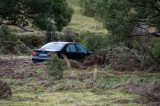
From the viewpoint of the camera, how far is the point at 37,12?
18.0 meters

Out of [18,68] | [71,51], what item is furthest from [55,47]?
[18,68]

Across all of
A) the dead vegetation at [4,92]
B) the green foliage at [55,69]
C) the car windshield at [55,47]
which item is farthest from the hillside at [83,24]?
the dead vegetation at [4,92]

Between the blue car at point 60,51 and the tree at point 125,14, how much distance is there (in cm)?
518

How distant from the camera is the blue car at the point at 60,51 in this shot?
25734 millimetres

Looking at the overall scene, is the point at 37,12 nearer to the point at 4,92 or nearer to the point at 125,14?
the point at 4,92

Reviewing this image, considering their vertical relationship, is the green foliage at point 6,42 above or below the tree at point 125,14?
below

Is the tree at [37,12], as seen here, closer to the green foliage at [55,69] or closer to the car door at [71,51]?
the green foliage at [55,69]

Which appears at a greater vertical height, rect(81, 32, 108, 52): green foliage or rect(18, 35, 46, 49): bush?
rect(81, 32, 108, 52): green foliage

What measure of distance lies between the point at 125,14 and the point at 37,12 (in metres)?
3.95

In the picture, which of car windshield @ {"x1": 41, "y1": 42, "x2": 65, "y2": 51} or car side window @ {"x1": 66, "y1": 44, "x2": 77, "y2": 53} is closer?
car windshield @ {"x1": 41, "y1": 42, "x2": 65, "y2": 51}

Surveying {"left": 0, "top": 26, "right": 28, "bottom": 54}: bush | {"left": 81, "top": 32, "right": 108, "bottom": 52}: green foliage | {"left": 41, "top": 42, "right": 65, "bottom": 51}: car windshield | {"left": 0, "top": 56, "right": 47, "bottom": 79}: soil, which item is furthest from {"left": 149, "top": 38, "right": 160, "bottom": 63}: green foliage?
{"left": 0, "top": 26, "right": 28, "bottom": 54}: bush

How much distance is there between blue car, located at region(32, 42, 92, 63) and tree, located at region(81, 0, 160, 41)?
5176 millimetres

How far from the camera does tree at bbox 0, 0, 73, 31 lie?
17.6 meters

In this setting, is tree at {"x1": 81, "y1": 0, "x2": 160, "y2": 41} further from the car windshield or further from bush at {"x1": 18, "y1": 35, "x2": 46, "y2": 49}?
bush at {"x1": 18, "y1": 35, "x2": 46, "y2": 49}
